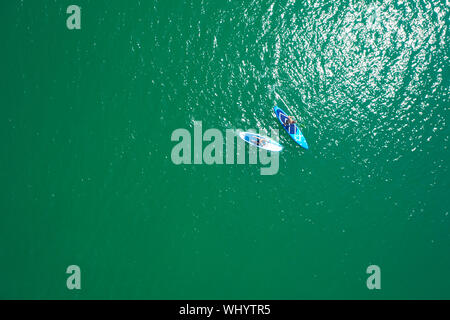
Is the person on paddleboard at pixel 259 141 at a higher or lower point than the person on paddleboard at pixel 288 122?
lower

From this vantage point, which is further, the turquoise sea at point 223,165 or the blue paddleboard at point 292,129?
the blue paddleboard at point 292,129

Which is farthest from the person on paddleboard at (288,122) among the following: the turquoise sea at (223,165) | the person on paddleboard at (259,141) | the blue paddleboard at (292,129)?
the person on paddleboard at (259,141)

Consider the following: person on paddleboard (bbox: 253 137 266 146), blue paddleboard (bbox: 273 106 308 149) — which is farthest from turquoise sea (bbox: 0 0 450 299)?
person on paddleboard (bbox: 253 137 266 146)

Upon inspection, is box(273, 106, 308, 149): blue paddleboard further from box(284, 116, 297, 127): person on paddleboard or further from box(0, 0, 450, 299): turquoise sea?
box(0, 0, 450, 299): turquoise sea

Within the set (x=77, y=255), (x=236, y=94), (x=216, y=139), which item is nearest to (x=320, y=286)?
(x=216, y=139)

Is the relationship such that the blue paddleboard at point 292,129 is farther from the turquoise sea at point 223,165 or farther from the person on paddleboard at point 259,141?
the person on paddleboard at point 259,141

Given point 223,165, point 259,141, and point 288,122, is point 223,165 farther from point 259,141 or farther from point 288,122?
point 288,122
